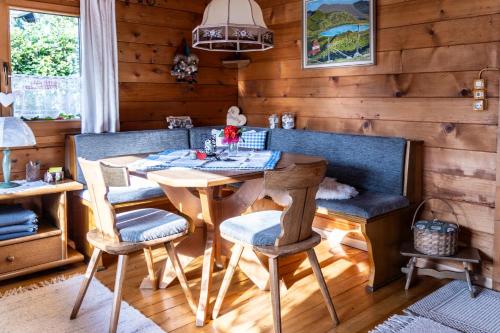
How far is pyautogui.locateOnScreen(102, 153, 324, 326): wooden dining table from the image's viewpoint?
249cm

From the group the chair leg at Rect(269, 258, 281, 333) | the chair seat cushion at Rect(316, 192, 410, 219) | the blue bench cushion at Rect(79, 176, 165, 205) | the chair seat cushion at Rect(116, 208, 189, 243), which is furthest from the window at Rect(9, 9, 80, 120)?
the chair leg at Rect(269, 258, 281, 333)

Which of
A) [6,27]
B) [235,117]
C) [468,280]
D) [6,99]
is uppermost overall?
[6,27]

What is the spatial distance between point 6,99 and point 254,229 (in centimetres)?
214

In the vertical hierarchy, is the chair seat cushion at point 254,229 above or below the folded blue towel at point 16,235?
above

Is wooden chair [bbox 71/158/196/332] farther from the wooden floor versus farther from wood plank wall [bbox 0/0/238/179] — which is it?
wood plank wall [bbox 0/0/238/179]

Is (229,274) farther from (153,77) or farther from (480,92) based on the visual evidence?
(153,77)

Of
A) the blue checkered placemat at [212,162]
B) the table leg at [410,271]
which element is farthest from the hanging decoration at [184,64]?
the table leg at [410,271]

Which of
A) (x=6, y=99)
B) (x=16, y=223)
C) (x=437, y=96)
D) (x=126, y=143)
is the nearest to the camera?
(x=16, y=223)

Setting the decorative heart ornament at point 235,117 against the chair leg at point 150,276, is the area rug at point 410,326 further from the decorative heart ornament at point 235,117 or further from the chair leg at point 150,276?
the decorative heart ornament at point 235,117

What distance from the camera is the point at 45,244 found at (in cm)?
312

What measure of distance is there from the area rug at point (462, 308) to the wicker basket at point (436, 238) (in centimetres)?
24

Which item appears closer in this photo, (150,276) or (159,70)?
(150,276)

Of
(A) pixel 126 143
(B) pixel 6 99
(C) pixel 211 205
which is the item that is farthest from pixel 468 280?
(B) pixel 6 99

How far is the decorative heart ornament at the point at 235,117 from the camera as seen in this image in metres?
4.72
